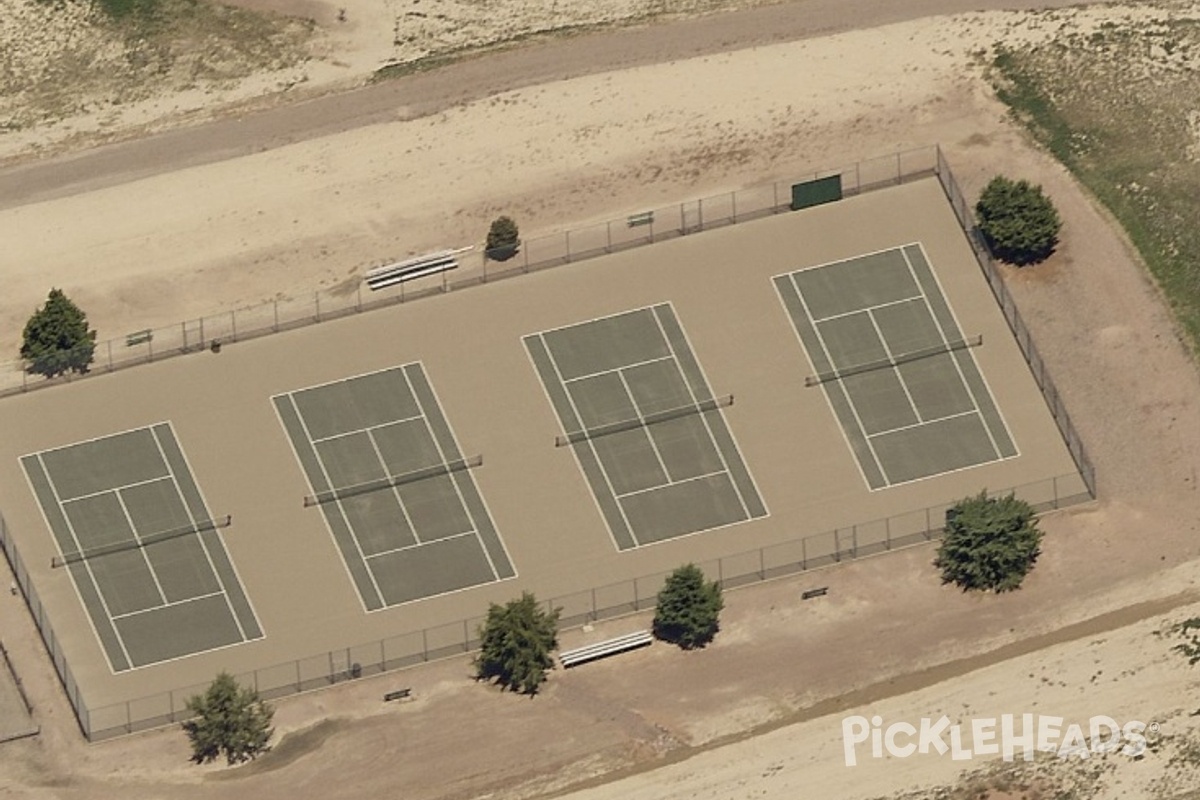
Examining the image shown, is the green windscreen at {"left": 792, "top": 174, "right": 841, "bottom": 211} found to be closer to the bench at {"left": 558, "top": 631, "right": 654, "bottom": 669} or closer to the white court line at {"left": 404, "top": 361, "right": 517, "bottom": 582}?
the white court line at {"left": 404, "top": 361, "right": 517, "bottom": 582}

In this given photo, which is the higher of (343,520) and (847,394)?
(343,520)

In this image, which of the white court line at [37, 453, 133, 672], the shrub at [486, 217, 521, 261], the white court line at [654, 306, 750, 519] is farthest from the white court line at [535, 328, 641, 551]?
the white court line at [37, 453, 133, 672]

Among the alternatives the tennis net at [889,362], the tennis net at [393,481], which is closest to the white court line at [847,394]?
the tennis net at [889,362]

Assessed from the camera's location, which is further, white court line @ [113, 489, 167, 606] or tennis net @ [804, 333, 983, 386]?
tennis net @ [804, 333, 983, 386]

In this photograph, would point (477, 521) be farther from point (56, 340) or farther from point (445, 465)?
point (56, 340)

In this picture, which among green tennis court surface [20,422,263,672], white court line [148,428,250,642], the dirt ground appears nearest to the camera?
the dirt ground

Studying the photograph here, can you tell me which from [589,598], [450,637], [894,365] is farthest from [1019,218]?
[450,637]

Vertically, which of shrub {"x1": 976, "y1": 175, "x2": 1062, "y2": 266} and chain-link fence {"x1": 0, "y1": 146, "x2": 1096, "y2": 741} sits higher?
shrub {"x1": 976, "y1": 175, "x2": 1062, "y2": 266}
